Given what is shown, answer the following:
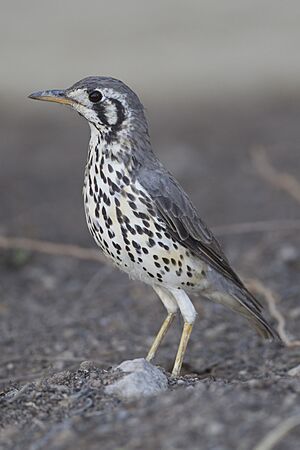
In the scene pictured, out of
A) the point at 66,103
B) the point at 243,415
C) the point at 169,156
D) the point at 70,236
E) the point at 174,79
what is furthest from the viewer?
the point at 174,79

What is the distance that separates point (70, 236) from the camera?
444 inches

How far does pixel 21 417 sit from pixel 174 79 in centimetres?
1302

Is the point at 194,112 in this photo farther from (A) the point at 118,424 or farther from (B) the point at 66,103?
(A) the point at 118,424

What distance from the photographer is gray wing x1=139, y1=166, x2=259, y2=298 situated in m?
6.33

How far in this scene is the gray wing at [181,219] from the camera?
6.33 m

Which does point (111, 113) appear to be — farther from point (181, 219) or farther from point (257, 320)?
point (257, 320)

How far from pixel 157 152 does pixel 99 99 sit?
24.7 ft

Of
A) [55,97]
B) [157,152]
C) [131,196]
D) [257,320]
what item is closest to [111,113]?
[55,97]

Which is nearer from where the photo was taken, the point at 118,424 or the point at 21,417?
the point at 118,424

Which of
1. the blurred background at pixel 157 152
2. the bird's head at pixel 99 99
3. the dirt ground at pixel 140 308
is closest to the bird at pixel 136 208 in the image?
the bird's head at pixel 99 99

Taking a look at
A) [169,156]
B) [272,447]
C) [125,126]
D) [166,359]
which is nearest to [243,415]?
[272,447]

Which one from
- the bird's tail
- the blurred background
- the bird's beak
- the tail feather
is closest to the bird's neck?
the bird's beak

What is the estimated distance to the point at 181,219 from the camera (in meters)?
6.45

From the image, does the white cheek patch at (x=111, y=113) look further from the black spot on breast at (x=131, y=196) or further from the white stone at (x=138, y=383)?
the white stone at (x=138, y=383)
